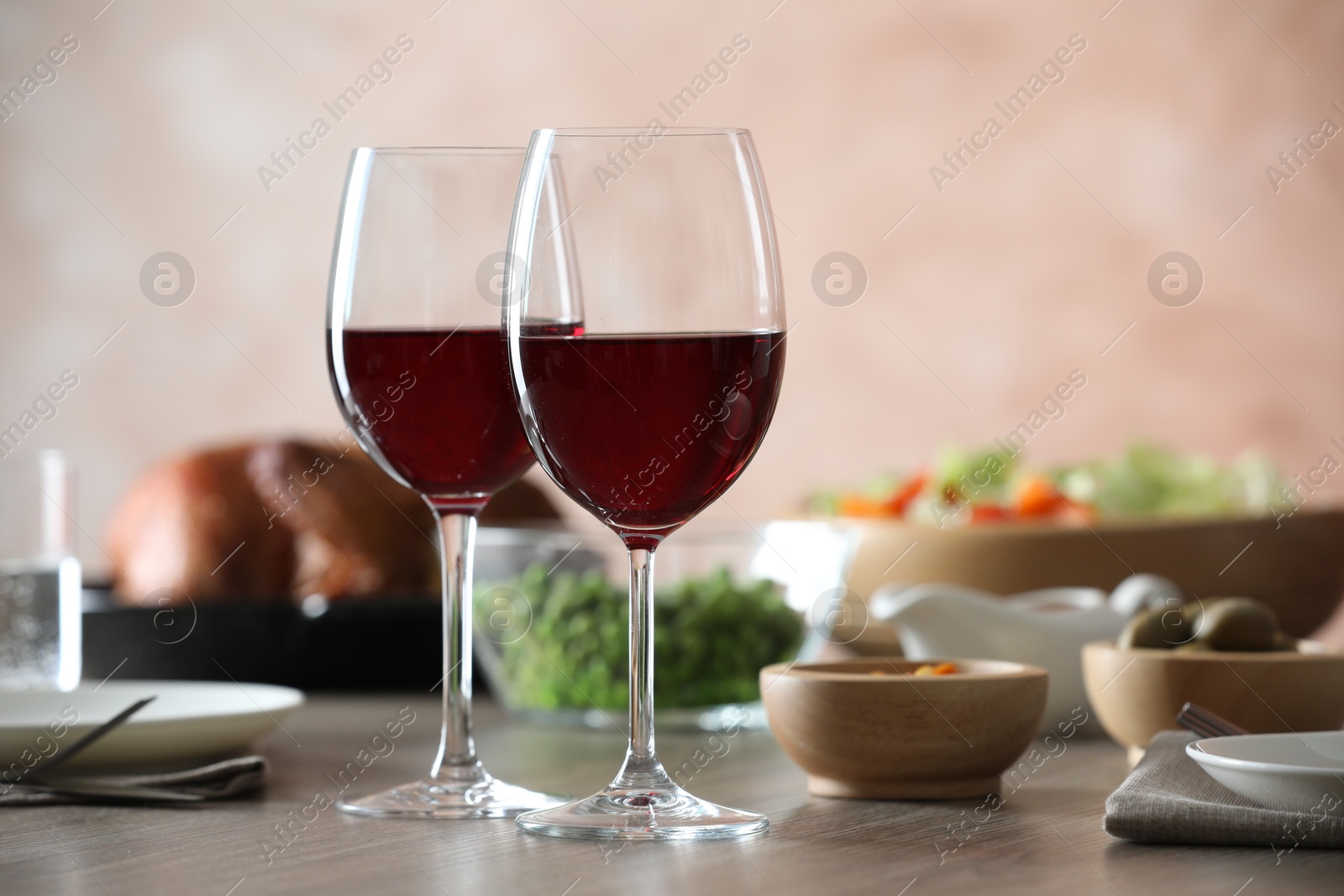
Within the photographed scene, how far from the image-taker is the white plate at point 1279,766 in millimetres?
638

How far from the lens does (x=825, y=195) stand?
12.0 ft

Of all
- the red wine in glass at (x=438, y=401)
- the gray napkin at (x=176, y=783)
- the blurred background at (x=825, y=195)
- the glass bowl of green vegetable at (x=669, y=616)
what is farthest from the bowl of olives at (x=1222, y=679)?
the blurred background at (x=825, y=195)

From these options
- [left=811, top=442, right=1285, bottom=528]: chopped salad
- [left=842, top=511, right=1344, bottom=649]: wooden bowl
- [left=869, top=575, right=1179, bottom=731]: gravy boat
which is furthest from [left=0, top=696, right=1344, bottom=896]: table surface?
[left=811, top=442, right=1285, bottom=528]: chopped salad

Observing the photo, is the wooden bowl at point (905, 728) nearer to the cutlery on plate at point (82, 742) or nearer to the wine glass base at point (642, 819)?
the wine glass base at point (642, 819)

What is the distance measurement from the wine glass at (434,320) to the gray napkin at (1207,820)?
0.33 meters

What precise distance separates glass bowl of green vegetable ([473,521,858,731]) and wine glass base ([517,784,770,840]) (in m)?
0.42

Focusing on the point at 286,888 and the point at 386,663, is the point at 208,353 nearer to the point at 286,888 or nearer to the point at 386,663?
the point at 386,663

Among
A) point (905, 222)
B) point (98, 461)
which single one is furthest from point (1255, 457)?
point (98, 461)

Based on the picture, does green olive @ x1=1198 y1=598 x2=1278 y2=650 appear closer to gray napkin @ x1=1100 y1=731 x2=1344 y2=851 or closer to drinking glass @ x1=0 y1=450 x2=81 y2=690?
gray napkin @ x1=1100 y1=731 x2=1344 y2=851

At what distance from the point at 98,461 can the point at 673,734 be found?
3.57 m

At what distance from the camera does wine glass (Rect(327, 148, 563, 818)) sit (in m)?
0.82

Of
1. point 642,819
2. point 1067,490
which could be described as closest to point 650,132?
point 642,819

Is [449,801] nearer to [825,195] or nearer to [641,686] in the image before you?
[641,686]

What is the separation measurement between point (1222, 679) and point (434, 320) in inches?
21.0
